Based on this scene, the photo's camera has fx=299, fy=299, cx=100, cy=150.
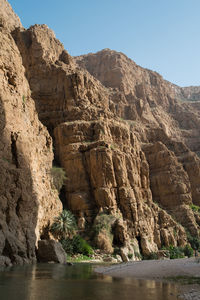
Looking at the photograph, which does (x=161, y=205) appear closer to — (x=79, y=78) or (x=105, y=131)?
(x=105, y=131)

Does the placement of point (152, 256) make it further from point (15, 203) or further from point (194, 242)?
point (15, 203)

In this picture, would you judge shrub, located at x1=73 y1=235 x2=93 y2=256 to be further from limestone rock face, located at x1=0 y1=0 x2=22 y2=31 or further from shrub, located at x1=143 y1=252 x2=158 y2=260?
limestone rock face, located at x1=0 y1=0 x2=22 y2=31

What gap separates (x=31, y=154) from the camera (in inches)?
1378

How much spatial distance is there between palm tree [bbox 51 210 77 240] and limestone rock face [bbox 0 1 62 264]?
1.07 m

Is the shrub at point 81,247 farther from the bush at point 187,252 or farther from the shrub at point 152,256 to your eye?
the bush at point 187,252

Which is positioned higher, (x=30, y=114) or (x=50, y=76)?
(x=50, y=76)

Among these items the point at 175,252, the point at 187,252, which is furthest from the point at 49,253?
the point at 187,252

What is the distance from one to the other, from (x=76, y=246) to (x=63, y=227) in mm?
3342

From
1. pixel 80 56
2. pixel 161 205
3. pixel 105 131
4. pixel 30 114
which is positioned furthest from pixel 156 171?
pixel 80 56

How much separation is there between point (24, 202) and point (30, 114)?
1833 cm

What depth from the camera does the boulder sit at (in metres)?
29.9

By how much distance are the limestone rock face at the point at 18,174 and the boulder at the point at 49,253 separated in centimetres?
112

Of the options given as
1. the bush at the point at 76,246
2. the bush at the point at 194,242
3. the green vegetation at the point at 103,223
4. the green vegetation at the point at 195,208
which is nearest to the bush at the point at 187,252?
the bush at the point at 194,242

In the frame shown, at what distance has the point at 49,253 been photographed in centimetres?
3000
